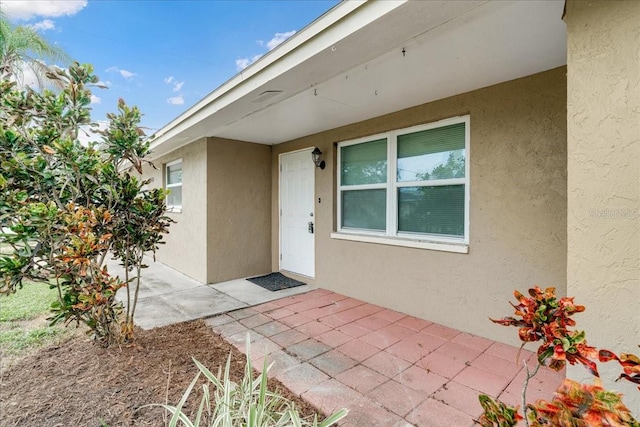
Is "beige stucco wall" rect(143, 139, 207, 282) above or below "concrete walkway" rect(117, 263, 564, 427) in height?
above

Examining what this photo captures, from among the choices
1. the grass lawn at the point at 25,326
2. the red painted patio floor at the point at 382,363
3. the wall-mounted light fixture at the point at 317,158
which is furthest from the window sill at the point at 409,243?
the grass lawn at the point at 25,326

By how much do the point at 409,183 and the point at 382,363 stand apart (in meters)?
2.13

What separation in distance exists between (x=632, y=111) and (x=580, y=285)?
0.91 meters

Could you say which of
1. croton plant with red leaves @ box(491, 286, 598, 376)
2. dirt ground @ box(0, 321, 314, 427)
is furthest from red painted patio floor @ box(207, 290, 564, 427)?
croton plant with red leaves @ box(491, 286, 598, 376)

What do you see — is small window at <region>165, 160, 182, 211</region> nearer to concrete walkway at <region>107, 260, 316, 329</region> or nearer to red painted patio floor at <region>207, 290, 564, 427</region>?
concrete walkway at <region>107, 260, 316, 329</region>

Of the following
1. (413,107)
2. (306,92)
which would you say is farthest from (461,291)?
(306,92)

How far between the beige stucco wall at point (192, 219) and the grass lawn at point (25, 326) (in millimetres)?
1996

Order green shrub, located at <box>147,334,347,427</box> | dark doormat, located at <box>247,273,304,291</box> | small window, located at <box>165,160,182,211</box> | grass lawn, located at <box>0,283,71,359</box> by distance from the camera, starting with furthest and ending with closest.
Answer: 1. small window, located at <box>165,160,182,211</box>
2. dark doormat, located at <box>247,273,304,291</box>
3. grass lawn, located at <box>0,283,71,359</box>
4. green shrub, located at <box>147,334,347,427</box>

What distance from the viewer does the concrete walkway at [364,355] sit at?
6.86ft

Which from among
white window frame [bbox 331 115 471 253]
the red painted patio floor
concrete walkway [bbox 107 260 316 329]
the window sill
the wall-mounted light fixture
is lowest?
the red painted patio floor

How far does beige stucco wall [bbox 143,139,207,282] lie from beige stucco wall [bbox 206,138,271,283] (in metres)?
0.14

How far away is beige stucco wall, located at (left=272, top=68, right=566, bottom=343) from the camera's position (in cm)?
273

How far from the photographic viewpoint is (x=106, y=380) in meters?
2.25

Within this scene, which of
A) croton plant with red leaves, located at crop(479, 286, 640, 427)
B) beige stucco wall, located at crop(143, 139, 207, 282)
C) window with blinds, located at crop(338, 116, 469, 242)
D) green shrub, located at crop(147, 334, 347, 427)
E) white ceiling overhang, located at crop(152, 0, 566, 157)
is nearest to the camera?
croton plant with red leaves, located at crop(479, 286, 640, 427)
